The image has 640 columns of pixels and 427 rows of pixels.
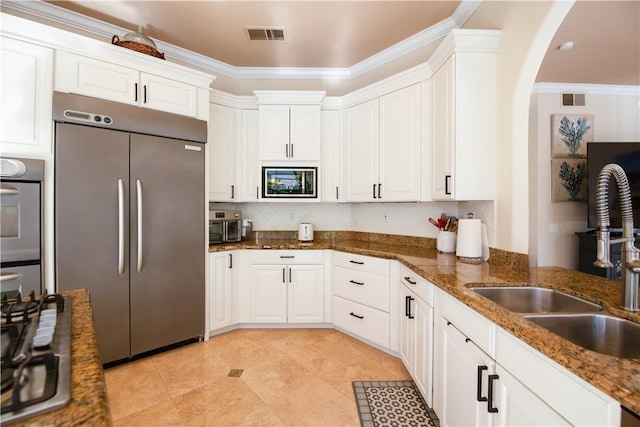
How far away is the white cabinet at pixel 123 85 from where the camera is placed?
2051 millimetres

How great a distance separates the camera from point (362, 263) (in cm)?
268

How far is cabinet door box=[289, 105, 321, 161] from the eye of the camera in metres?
3.17

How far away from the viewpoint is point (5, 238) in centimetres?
180

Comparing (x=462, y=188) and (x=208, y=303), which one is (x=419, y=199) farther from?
(x=208, y=303)

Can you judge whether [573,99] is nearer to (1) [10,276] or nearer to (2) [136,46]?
(2) [136,46]

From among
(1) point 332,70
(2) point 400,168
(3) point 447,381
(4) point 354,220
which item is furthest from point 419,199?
(1) point 332,70

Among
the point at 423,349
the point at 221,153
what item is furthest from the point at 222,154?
the point at 423,349

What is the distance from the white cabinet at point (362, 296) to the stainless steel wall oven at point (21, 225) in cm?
229

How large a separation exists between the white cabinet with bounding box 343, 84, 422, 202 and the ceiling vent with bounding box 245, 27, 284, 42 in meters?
1.00

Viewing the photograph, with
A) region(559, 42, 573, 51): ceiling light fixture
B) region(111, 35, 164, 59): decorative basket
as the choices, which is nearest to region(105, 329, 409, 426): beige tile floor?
region(111, 35, 164, 59): decorative basket

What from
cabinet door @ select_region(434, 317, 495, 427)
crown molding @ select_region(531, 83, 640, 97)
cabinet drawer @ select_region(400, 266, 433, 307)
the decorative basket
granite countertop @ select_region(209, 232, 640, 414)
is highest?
crown molding @ select_region(531, 83, 640, 97)

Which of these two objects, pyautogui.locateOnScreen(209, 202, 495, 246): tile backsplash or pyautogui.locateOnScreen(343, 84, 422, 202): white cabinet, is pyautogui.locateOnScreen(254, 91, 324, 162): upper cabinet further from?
pyautogui.locateOnScreen(209, 202, 495, 246): tile backsplash

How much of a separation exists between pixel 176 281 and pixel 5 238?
1.10 metres

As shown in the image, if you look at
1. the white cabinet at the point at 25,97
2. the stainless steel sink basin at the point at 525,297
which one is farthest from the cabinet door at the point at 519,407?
the white cabinet at the point at 25,97
